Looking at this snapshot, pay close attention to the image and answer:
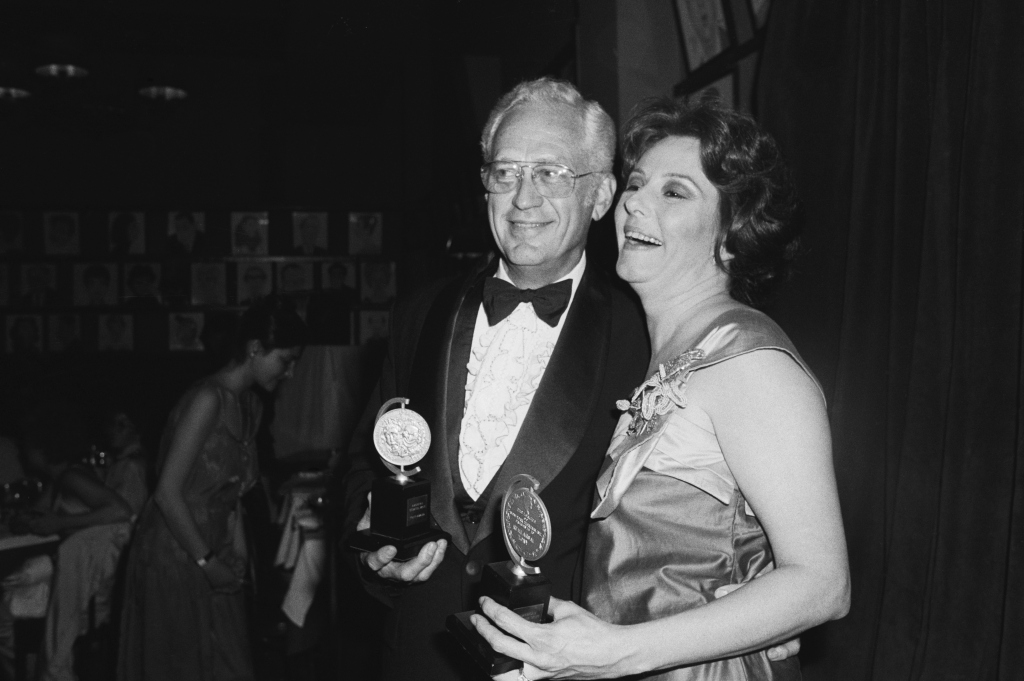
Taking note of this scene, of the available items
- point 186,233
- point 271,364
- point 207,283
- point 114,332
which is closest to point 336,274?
point 207,283

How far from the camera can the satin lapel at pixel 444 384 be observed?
5.81 feet

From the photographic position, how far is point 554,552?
5.65 feet

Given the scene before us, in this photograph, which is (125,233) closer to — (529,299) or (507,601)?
(529,299)

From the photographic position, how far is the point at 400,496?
5.31 feet

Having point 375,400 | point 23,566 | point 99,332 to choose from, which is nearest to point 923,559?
point 375,400

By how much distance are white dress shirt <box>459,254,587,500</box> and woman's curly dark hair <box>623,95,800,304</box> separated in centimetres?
53

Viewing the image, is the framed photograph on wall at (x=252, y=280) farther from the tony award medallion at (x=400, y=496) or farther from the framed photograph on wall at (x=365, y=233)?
the tony award medallion at (x=400, y=496)

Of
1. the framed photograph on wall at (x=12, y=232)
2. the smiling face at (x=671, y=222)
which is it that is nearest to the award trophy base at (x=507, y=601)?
the smiling face at (x=671, y=222)

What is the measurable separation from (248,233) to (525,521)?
8.09m

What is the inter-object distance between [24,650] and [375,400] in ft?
8.79

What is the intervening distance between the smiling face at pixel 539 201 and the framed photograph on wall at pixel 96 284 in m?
7.77

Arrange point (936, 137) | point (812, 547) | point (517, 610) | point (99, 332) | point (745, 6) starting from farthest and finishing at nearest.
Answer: point (99, 332)
point (745, 6)
point (936, 137)
point (517, 610)
point (812, 547)

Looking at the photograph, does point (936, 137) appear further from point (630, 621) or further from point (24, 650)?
point (24, 650)

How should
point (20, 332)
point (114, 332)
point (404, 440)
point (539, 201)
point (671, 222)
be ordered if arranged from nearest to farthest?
point (671, 222) → point (404, 440) → point (539, 201) → point (20, 332) → point (114, 332)
